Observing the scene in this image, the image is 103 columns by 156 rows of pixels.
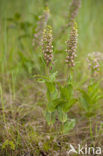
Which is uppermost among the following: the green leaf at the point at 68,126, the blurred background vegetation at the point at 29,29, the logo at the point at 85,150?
the blurred background vegetation at the point at 29,29

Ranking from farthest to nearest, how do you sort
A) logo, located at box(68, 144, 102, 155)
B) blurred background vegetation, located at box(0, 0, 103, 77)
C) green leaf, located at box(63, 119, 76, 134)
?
blurred background vegetation, located at box(0, 0, 103, 77) < green leaf, located at box(63, 119, 76, 134) < logo, located at box(68, 144, 102, 155)

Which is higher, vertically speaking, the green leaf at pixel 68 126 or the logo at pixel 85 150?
the green leaf at pixel 68 126

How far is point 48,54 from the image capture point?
191cm

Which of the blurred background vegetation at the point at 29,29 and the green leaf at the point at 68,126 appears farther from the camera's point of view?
the blurred background vegetation at the point at 29,29

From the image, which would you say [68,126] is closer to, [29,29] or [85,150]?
[85,150]

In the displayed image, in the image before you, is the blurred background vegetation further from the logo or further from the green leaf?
the logo

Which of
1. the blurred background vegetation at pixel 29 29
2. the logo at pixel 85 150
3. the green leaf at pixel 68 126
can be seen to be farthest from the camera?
the blurred background vegetation at pixel 29 29

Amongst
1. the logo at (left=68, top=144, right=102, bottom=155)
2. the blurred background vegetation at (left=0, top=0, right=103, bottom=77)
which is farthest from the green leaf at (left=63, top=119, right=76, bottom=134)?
the blurred background vegetation at (left=0, top=0, right=103, bottom=77)

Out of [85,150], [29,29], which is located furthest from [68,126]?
[29,29]

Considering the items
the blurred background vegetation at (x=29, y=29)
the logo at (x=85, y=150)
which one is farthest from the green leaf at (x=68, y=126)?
the blurred background vegetation at (x=29, y=29)

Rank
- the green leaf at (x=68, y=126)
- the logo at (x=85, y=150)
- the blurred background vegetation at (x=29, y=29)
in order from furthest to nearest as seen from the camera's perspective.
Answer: the blurred background vegetation at (x=29, y=29) → the green leaf at (x=68, y=126) → the logo at (x=85, y=150)

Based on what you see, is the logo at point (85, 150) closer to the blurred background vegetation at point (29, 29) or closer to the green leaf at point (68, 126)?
the green leaf at point (68, 126)

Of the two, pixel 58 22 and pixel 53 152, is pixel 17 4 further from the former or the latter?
pixel 53 152

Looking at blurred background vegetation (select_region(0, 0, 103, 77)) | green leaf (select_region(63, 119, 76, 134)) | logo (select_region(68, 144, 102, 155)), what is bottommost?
logo (select_region(68, 144, 102, 155))
